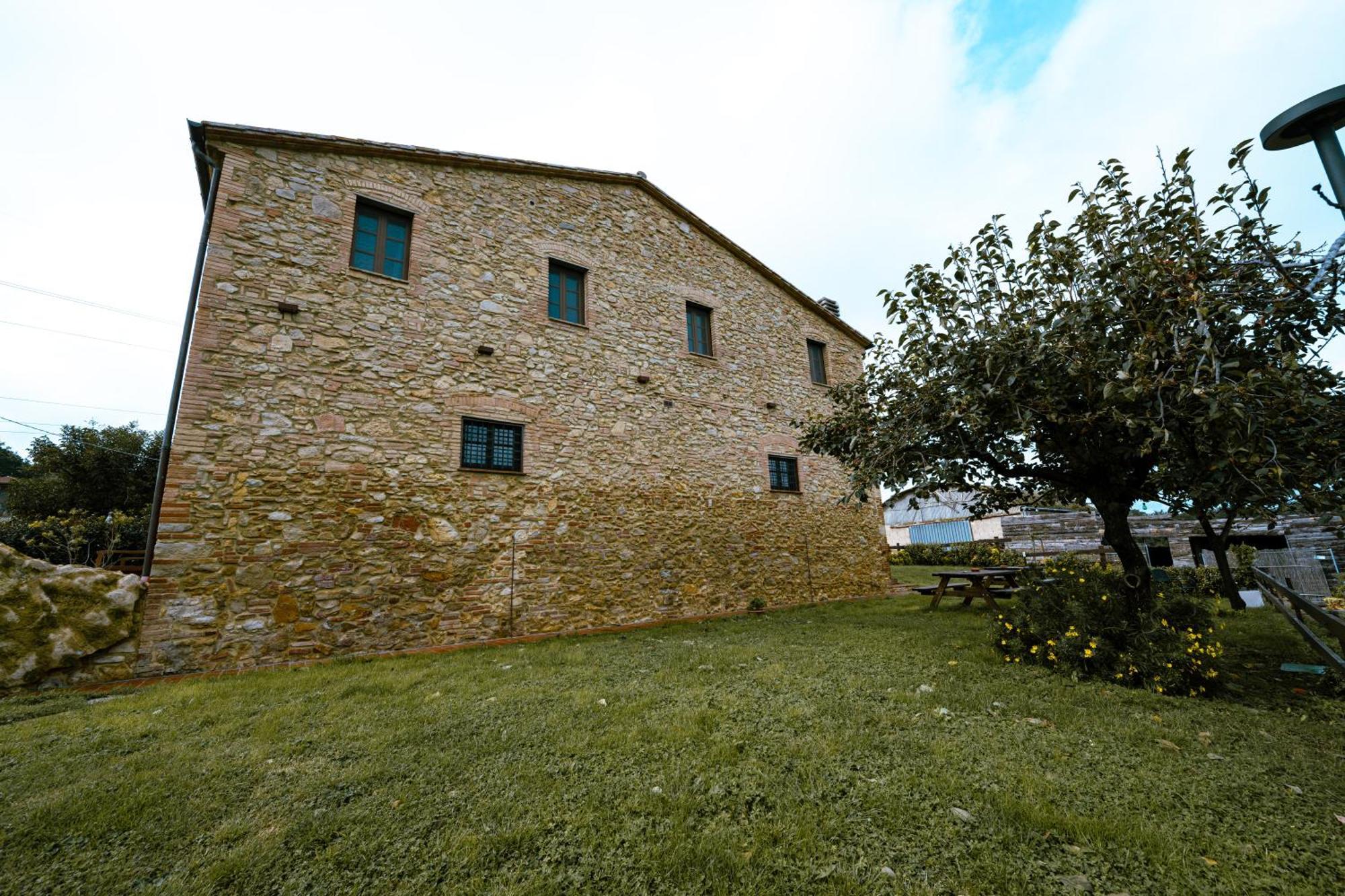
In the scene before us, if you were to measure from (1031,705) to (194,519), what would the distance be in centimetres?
803

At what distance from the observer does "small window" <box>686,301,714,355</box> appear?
10047mm

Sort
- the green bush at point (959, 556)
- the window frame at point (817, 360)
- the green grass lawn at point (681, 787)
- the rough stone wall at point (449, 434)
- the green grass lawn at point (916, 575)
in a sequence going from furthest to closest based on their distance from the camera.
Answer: the green bush at point (959, 556) → the green grass lawn at point (916, 575) → the window frame at point (817, 360) → the rough stone wall at point (449, 434) → the green grass lawn at point (681, 787)

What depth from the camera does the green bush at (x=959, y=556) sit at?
13.8 metres

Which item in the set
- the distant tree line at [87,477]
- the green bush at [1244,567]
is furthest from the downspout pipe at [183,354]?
the green bush at [1244,567]

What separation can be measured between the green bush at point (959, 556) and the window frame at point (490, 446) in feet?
36.5

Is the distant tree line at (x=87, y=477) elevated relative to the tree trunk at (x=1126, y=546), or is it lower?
elevated

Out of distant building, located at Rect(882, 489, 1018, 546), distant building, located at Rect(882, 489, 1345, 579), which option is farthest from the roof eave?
distant building, located at Rect(882, 489, 1018, 546)

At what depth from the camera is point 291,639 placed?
551cm

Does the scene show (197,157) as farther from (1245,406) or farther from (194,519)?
(1245,406)

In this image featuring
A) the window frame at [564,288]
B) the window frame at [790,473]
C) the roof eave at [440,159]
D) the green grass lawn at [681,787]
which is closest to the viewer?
the green grass lawn at [681,787]

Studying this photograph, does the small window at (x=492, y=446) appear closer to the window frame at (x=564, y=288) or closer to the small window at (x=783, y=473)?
the window frame at (x=564, y=288)

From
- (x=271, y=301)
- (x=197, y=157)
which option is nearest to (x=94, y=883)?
(x=271, y=301)

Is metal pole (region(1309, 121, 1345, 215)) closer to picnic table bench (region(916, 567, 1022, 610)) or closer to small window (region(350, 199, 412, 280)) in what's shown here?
picnic table bench (region(916, 567, 1022, 610))

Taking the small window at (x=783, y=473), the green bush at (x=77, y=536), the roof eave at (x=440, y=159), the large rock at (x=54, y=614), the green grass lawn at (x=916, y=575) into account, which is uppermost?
the roof eave at (x=440, y=159)
